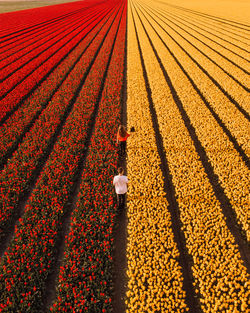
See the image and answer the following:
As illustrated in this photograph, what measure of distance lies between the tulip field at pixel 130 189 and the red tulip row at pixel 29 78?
0.17m

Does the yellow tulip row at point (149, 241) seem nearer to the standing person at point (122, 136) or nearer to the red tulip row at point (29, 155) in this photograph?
the standing person at point (122, 136)

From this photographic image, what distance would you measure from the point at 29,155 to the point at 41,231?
16.4 ft

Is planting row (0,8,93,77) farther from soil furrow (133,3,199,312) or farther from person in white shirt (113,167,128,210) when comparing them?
person in white shirt (113,167,128,210)

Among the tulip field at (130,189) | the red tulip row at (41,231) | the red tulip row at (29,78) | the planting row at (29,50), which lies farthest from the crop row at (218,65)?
the planting row at (29,50)

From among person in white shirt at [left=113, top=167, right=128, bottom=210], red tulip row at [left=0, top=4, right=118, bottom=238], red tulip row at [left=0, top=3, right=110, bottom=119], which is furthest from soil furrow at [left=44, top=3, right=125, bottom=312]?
red tulip row at [left=0, top=3, right=110, bottom=119]

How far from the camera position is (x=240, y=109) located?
15078 mm

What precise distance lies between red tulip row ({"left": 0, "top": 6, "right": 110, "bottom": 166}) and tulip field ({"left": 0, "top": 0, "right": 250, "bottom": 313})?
0.31 feet

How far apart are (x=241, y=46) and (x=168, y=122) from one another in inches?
927

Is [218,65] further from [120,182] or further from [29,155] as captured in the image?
[29,155]

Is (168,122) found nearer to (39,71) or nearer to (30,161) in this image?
(30,161)

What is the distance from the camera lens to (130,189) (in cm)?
907

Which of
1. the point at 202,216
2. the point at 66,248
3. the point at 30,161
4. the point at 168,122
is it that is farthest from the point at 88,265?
the point at 168,122

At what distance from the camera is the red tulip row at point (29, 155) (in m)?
8.70

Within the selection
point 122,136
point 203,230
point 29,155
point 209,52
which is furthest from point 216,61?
point 29,155
